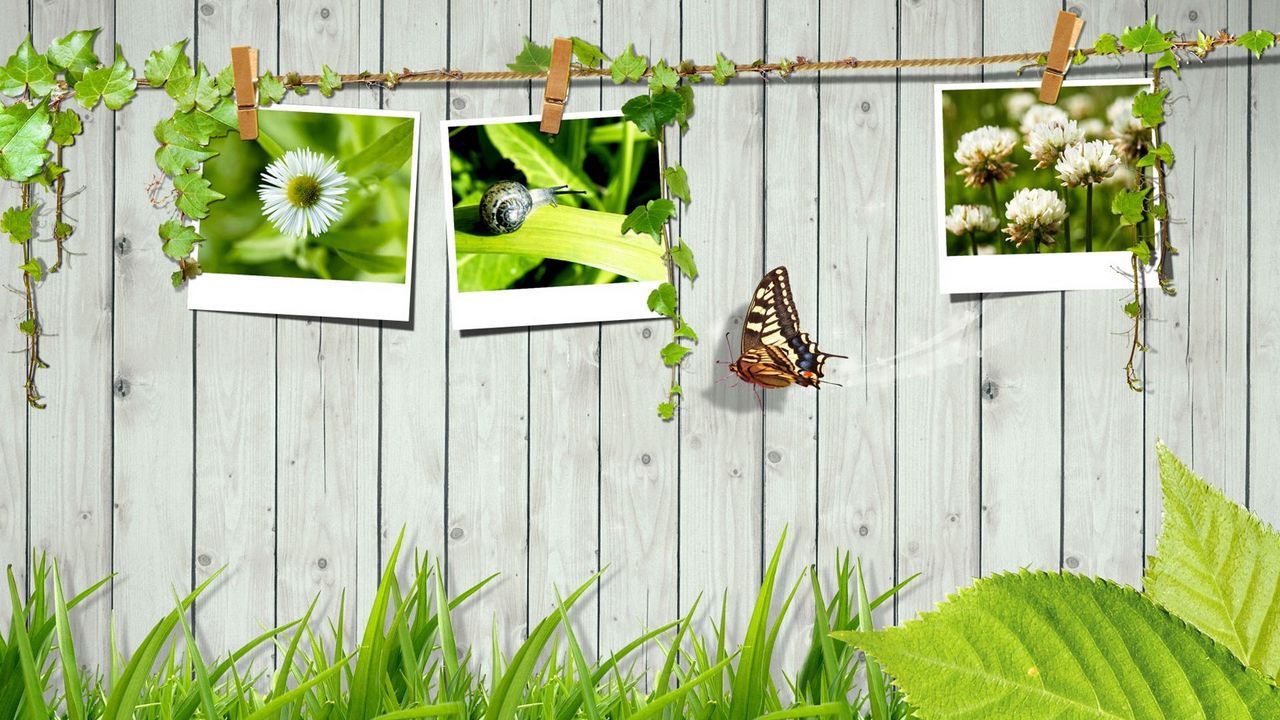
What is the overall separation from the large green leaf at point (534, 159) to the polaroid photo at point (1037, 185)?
0.57 m

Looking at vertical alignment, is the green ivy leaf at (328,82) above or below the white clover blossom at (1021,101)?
→ above

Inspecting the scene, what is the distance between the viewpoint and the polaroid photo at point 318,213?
4.28 ft

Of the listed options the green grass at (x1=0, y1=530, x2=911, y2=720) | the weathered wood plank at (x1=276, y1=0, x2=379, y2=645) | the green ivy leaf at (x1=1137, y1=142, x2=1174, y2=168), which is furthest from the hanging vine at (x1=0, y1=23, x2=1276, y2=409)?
the green grass at (x1=0, y1=530, x2=911, y2=720)

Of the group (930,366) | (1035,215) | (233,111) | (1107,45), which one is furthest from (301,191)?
(1107,45)

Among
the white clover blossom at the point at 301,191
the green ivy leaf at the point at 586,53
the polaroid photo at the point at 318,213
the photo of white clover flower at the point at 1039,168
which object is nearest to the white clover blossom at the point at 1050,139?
the photo of white clover flower at the point at 1039,168

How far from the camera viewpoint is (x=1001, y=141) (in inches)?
51.1

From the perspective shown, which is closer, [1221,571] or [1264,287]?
[1221,571]

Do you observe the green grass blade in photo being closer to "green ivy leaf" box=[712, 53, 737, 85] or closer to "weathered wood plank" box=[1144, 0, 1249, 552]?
"green ivy leaf" box=[712, 53, 737, 85]

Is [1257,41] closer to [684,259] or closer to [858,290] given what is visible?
[858,290]

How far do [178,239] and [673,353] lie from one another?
0.79 metres

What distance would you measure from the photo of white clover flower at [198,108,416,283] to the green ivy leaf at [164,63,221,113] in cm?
6

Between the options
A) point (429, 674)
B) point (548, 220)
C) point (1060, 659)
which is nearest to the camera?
point (1060, 659)

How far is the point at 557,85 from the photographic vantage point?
129 centimetres

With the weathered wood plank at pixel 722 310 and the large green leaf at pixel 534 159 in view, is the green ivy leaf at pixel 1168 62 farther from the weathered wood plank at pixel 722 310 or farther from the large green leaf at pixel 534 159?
the large green leaf at pixel 534 159
